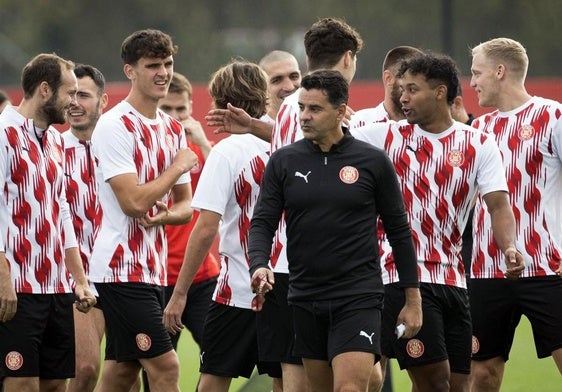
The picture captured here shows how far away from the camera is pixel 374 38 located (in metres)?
21.2

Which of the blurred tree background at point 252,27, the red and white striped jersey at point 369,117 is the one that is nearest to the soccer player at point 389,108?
the red and white striped jersey at point 369,117

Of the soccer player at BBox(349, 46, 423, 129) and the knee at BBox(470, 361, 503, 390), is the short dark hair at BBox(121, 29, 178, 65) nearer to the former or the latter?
the soccer player at BBox(349, 46, 423, 129)

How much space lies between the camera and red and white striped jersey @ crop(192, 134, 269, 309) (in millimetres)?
7297

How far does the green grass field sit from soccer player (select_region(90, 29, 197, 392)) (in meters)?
2.64

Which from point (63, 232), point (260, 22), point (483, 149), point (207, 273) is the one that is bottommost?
point (207, 273)

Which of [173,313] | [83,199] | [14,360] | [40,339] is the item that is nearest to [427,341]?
[173,313]

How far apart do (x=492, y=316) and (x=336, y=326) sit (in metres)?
1.87

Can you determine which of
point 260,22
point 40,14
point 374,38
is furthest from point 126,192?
point 40,14

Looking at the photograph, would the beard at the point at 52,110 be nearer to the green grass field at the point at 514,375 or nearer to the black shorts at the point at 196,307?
the black shorts at the point at 196,307

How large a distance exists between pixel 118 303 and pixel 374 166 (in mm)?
1877

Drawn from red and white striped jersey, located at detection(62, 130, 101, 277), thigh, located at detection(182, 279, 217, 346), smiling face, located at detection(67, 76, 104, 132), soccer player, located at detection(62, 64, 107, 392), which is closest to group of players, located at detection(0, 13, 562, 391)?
soccer player, located at detection(62, 64, 107, 392)

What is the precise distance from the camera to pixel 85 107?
8703 mm

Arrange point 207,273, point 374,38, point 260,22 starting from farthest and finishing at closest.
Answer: point 260,22, point 374,38, point 207,273

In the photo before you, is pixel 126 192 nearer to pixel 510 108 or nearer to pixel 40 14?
pixel 510 108
